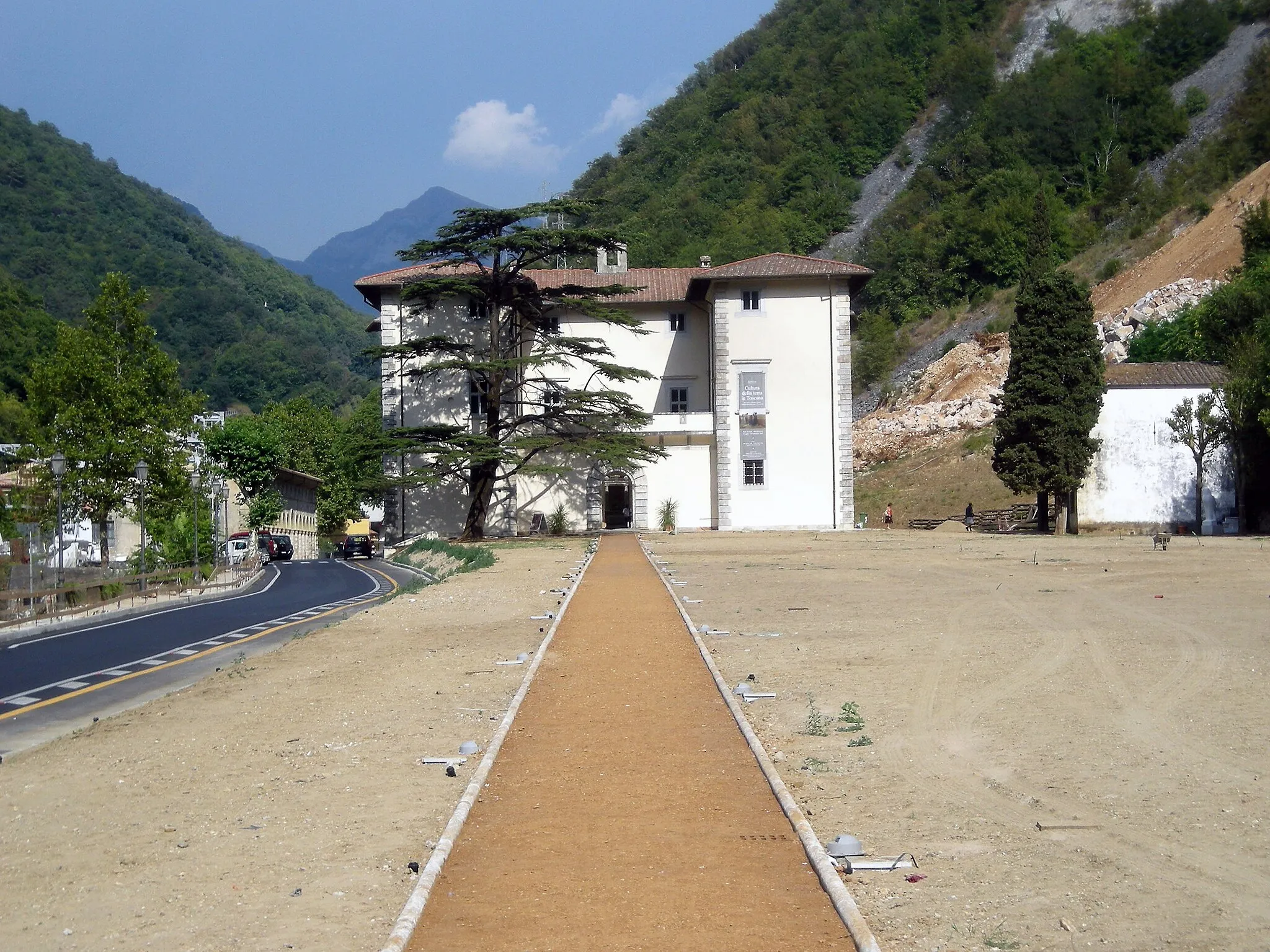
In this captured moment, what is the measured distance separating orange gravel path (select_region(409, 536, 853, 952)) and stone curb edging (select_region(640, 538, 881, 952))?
54 mm

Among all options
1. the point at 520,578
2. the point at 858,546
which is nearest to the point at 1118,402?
the point at 858,546

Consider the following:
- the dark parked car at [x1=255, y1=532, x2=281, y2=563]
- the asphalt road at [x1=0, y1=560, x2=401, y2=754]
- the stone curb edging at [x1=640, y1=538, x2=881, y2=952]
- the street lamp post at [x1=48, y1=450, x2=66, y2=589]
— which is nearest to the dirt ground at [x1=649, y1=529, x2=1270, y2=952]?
the stone curb edging at [x1=640, y1=538, x2=881, y2=952]

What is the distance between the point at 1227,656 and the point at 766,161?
112 meters

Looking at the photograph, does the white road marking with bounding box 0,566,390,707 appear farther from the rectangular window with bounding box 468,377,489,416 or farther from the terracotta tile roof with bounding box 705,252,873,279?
the terracotta tile roof with bounding box 705,252,873,279

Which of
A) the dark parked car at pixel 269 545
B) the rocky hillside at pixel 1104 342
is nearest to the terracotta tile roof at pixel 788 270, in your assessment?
the rocky hillside at pixel 1104 342

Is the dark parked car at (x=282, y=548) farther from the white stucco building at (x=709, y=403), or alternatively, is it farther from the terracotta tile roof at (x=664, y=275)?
the terracotta tile roof at (x=664, y=275)

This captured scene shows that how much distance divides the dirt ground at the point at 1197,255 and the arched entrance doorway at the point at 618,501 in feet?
120

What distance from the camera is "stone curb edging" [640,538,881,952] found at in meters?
4.99

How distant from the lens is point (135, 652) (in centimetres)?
1803

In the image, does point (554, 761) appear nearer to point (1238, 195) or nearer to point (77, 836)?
Result: point (77, 836)

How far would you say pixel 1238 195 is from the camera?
76.7 meters

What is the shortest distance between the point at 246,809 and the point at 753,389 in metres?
42.5

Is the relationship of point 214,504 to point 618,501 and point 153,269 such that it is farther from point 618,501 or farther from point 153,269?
point 153,269

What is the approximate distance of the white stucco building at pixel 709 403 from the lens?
4881 cm
